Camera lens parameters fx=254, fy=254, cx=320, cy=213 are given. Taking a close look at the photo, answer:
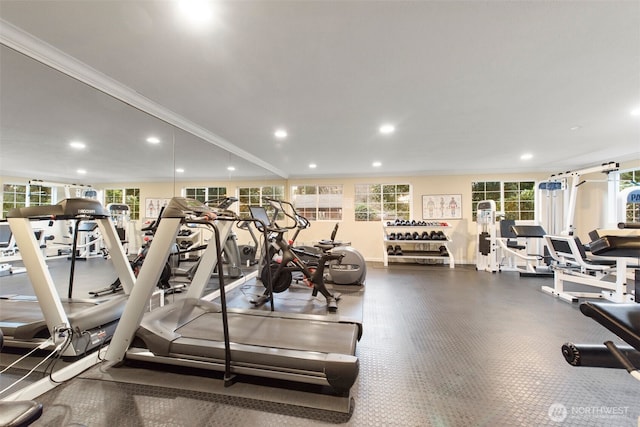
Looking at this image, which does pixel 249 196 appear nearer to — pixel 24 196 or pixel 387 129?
pixel 387 129

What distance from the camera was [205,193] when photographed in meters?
4.52

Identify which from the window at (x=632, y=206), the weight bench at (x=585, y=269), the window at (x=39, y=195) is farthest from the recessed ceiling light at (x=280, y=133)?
the window at (x=632, y=206)

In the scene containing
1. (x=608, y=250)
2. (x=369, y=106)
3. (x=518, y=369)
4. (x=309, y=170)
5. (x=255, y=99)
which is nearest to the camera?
(x=608, y=250)

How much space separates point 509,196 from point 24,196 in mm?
8903

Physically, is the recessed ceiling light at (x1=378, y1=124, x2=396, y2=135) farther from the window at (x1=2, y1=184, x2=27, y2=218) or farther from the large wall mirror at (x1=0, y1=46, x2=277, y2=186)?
the window at (x1=2, y1=184, x2=27, y2=218)

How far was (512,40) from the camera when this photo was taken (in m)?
1.78

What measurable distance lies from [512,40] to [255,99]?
2.23m

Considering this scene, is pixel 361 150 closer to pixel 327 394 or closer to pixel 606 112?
pixel 606 112

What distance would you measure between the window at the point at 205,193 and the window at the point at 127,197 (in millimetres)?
620

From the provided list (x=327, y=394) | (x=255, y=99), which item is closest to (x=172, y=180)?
(x=255, y=99)

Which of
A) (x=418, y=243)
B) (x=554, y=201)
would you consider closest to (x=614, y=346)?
(x=554, y=201)

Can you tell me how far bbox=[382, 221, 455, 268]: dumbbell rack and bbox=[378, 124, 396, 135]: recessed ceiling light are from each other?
11.3 feet

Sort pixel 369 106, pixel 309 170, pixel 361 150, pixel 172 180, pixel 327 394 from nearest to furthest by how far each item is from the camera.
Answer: pixel 327 394, pixel 369 106, pixel 172 180, pixel 361 150, pixel 309 170

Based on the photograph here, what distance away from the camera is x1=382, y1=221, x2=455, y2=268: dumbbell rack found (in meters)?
6.41
